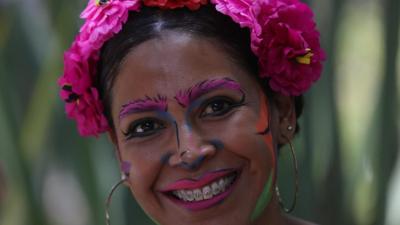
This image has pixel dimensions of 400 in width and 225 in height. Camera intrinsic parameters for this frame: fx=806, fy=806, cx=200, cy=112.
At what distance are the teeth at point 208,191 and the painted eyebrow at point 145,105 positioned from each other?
246 mm

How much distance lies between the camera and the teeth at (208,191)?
2.28 metres

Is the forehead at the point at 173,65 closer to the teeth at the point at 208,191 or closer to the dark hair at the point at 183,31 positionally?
the dark hair at the point at 183,31

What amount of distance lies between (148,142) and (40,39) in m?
1.25

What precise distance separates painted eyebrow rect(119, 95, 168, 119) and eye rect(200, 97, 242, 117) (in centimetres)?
12

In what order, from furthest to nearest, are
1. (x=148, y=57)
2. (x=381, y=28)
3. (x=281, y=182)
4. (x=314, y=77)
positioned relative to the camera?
(x=381, y=28) < (x=281, y=182) < (x=314, y=77) < (x=148, y=57)

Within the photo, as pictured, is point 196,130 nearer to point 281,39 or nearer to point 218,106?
point 218,106

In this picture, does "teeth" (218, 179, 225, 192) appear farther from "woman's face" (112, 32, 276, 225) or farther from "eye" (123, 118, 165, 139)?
"eye" (123, 118, 165, 139)

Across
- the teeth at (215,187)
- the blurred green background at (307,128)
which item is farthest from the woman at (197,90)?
the blurred green background at (307,128)

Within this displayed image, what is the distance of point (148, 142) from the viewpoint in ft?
7.63

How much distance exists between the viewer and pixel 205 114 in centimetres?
229

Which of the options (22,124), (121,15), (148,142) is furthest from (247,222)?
(22,124)

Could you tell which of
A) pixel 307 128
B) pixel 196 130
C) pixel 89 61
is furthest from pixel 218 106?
pixel 307 128

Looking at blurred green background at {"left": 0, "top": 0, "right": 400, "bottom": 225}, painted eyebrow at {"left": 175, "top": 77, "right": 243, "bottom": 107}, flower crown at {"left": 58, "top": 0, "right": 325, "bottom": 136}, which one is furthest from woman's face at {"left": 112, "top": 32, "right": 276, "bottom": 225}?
blurred green background at {"left": 0, "top": 0, "right": 400, "bottom": 225}

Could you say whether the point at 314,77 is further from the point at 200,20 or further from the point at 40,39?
the point at 40,39
